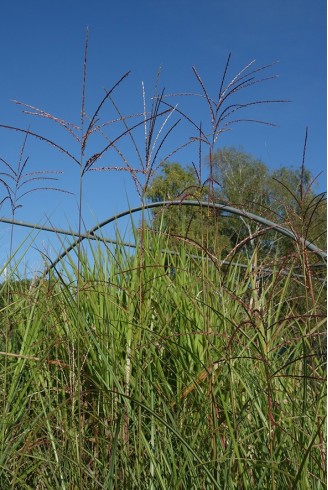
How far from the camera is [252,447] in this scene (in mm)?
1825

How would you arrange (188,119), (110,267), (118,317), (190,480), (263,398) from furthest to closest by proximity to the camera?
(110,267) → (118,317) → (263,398) → (188,119) → (190,480)

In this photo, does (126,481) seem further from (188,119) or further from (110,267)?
(110,267)

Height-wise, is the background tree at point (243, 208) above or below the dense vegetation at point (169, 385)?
above

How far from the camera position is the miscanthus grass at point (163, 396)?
149 centimetres

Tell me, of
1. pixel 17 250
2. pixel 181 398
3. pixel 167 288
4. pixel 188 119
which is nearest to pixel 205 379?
pixel 181 398

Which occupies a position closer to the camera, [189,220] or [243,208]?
[189,220]

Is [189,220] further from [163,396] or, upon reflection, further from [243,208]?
[163,396]

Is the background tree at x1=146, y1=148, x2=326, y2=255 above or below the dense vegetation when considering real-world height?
above

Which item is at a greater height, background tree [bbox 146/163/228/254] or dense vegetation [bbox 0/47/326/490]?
background tree [bbox 146/163/228/254]

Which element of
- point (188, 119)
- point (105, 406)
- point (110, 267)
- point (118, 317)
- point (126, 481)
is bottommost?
point (126, 481)

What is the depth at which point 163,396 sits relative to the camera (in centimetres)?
212

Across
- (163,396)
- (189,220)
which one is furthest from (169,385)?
(189,220)

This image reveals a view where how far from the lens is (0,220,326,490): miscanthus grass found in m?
1.49

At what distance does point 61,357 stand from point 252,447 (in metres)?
1.15
